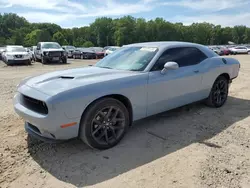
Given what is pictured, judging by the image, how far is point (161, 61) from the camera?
12.7ft

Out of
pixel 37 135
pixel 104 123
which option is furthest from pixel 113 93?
pixel 37 135

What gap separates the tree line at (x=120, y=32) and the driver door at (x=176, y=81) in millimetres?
83325

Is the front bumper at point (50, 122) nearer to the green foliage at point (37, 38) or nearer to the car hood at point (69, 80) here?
the car hood at point (69, 80)

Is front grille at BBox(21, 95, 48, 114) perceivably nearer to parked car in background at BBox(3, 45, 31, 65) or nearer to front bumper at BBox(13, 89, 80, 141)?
front bumper at BBox(13, 89, 80, 141)

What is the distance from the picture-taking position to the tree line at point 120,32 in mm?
90938

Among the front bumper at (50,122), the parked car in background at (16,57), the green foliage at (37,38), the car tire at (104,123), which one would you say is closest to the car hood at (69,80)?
the front bumper at (50,122)

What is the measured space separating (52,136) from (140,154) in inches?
47.4

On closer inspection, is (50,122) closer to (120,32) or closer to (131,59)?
(131,59)

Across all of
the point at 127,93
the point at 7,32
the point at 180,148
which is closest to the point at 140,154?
the point at 180,148

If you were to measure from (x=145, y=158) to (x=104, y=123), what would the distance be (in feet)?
2.43

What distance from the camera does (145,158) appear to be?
303cm

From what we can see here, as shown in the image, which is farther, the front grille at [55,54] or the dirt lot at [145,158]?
the front grille at [55,54]

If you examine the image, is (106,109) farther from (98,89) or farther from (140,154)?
(140,154)

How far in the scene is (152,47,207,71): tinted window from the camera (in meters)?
3.87
